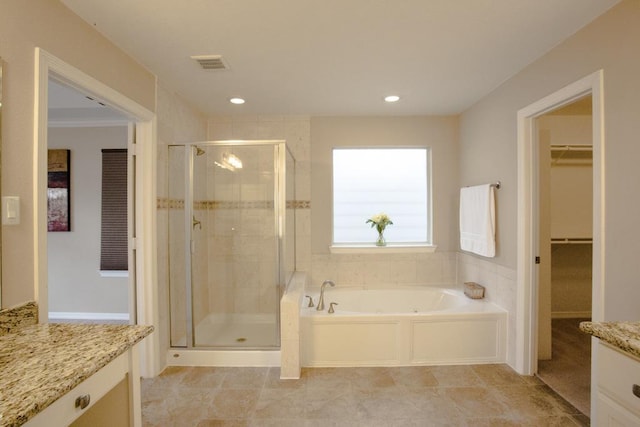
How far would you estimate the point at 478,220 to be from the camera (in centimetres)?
292

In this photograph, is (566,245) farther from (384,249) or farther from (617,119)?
(617,119)

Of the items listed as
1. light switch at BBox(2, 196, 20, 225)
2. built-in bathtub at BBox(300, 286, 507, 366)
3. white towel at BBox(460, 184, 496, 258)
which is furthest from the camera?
white towel at BBox(460, 184, 496, 258)

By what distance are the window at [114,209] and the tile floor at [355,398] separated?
72.2 inches

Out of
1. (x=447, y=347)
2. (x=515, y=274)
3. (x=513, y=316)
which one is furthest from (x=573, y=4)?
(x=447, y=347)

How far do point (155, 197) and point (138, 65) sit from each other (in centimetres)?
98

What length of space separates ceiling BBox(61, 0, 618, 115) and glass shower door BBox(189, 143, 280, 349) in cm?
67

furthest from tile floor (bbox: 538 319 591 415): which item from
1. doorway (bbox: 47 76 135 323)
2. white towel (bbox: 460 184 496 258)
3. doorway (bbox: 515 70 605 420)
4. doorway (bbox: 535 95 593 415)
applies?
doorway (bbox: 47 76 135 323)

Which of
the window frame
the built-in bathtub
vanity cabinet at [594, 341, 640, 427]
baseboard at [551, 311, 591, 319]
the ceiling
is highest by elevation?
the ceiling

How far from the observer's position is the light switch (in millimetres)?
1302

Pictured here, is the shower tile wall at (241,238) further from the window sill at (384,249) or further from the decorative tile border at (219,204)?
the window sill at (384,249)

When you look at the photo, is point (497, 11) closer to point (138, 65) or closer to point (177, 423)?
point (138, 65)

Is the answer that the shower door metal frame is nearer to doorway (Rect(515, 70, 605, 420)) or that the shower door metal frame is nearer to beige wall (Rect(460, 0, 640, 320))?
doorway (Rect(515, 70, 605, 420))

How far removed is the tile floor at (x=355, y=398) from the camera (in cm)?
196

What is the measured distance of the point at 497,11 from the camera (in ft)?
5.54
